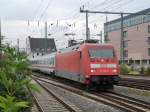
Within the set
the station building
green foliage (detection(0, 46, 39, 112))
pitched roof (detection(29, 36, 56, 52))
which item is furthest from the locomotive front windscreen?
pitched roof (detection(29, 36, 56, 52))

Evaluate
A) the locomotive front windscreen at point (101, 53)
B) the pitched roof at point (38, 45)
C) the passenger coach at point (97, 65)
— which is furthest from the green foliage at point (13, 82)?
the pitched roof at point (38, 45)

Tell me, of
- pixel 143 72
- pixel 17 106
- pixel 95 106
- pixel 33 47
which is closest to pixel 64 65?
pixel 95 106

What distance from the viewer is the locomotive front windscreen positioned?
2440 centimetres

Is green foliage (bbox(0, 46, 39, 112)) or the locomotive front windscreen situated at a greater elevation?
the locomotive front windscreen

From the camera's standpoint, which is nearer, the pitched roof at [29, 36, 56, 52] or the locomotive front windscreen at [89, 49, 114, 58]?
the locomotive front windscreen at [89, 49, 114, 58]

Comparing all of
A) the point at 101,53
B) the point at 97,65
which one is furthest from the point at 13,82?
the point at 101,53

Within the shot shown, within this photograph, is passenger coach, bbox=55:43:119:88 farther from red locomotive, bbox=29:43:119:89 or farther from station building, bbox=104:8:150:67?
station building, bbox=104:8:150:67

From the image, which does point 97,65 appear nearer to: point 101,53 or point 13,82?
point 101,53

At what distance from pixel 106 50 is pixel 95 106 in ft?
25.9

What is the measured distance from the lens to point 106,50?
2481cm

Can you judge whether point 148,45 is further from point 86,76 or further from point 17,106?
point 17,106

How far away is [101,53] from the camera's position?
24594 millimetres

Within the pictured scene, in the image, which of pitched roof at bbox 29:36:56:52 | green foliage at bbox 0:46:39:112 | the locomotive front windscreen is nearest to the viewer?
green foliage at bbox 0:46:39:112

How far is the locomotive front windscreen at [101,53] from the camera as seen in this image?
24.4 m
